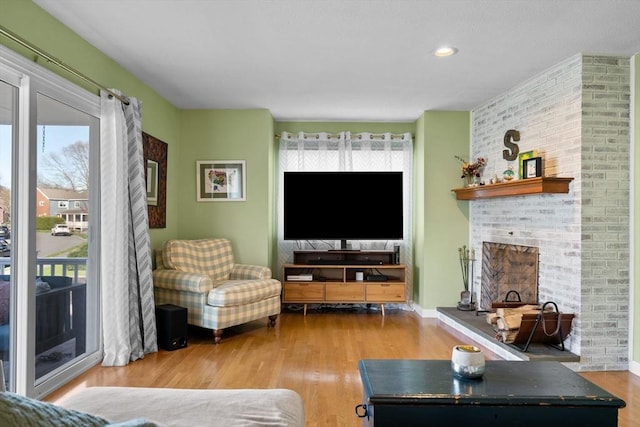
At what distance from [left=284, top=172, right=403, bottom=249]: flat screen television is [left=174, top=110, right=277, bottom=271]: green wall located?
38 cm

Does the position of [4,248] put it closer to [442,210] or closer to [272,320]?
[272,320]

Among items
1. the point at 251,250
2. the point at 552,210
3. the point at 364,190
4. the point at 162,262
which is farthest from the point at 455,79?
the point at 162,262

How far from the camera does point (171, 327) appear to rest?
3980 millimetres

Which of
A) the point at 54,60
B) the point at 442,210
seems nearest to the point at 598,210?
the point at 442,210

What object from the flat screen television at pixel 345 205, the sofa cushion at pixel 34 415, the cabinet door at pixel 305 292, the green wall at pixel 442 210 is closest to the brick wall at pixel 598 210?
the green wall at pixel 442 210

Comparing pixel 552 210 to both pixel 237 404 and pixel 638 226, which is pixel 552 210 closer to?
pixel 638 226

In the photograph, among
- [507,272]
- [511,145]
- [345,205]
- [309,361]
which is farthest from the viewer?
[345,205]

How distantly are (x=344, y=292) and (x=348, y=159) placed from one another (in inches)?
67.7

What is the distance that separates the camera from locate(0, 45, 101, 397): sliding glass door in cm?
263

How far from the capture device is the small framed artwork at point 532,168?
3865 mm

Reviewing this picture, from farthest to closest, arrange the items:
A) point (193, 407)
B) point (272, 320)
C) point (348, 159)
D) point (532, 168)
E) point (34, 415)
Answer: point (348, 159) → point (272, 320) → point (532, 168) → point (193, 407) → point (34, 415)

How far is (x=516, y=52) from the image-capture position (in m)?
3.45

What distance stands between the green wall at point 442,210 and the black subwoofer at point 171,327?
282 cm

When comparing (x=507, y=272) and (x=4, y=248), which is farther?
(x=507, y=272)
